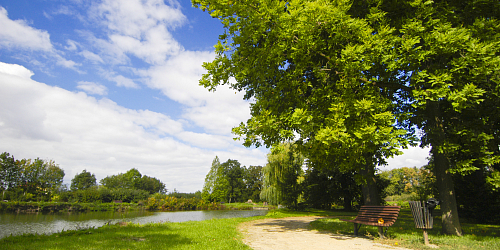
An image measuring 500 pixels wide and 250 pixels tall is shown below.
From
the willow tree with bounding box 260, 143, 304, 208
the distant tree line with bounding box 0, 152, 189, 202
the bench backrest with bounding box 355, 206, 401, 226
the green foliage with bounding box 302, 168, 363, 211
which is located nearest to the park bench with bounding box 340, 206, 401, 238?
the bench backrest with bounding box 355, 206, 401, 226

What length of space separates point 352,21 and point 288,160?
17.8 meters

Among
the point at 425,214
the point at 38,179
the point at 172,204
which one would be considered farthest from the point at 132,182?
the point at 425,214

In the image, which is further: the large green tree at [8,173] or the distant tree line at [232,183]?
the distant tree line at [232,183]

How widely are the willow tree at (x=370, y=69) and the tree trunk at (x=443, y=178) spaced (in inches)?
1.1

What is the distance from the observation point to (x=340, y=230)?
898 centimetres

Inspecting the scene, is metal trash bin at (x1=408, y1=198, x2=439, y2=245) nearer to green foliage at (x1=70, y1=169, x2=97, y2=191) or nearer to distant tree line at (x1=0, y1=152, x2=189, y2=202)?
distant tree line at (x1=0, y1=152, x2=189, y2=202)

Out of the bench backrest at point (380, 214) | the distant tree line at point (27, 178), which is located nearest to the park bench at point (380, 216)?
the bench backrest at point (380, 214)

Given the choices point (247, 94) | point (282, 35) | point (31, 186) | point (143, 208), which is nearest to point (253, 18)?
point (282, 35)

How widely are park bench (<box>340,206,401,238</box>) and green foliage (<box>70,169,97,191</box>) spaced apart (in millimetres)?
91210

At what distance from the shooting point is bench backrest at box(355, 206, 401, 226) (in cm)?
676

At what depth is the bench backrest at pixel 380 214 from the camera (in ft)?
22.2

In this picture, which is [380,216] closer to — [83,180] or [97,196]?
[97,196]

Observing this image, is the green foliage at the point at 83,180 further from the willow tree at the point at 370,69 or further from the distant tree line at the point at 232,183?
the willow tree at the point at 370,69

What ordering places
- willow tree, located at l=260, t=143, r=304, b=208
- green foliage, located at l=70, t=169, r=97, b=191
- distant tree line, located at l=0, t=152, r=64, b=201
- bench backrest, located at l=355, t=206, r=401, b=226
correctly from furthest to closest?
green foliage, located at l=70, t=169, r=97, b=191 → distant tree line, located at l=0, t=152, r=64, b=201 → willow tree, located at l=260, t=143, r=304, b=208 → bench backrest, located at l=355, t=206, r=401, b=226
